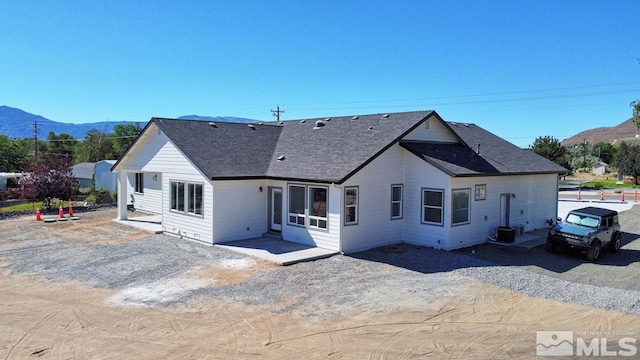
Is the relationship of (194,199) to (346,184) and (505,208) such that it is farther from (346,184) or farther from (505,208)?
(505,208)

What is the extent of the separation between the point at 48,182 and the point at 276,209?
1662cm

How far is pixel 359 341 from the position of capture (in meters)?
8.52

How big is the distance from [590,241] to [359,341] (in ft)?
36.6

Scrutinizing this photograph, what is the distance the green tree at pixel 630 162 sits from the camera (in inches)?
2352

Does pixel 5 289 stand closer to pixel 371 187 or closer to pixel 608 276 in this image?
pixel 371 187

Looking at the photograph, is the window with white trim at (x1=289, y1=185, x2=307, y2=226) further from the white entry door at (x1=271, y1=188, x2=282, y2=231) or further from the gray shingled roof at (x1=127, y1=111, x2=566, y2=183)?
the white entry door at (x1=271, y1=188, x2=282, y2=231)

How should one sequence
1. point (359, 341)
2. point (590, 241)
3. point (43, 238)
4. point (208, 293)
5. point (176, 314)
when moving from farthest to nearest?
1. point (43, 238)
2. point (590, 241)
3. point (208, 293)
4. point (176, 314)
5. point (359, 341)

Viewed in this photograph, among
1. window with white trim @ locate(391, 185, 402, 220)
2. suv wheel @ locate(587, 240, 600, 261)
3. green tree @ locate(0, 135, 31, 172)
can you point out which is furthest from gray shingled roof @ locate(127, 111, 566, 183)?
green tree @ locate(0, 135, 31, 172)

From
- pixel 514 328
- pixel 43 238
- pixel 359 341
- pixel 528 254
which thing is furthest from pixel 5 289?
pixel 528 254

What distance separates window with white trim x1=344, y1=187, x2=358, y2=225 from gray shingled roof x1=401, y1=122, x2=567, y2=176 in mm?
3119

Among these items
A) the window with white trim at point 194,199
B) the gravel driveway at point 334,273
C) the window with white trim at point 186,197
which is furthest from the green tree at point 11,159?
the window with white trim at point 194,199

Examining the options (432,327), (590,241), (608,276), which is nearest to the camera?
(432,327)

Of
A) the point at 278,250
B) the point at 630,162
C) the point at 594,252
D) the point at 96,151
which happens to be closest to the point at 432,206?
the point at 594,252

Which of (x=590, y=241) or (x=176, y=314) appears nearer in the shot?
(x=176, y=314)
